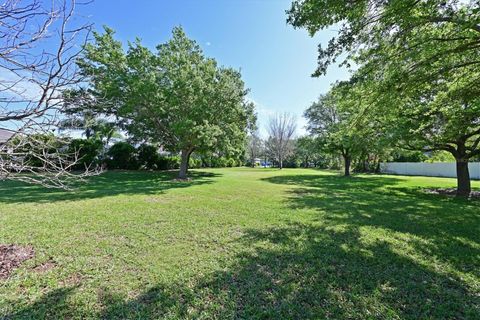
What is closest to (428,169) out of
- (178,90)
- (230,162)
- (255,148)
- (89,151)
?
(178,90)

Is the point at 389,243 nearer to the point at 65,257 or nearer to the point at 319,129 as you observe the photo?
the point at 65,257

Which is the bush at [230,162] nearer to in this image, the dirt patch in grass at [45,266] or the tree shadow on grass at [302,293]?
the tree shadow on grass at [302,293]

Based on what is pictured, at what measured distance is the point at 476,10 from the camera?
4.11m

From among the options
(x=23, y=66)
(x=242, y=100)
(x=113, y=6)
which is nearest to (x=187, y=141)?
(x=242, y=100)

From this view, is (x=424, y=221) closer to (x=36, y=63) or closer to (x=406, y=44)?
(x=406, y=44)

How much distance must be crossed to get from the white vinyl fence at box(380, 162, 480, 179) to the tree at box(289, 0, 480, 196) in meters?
16.2

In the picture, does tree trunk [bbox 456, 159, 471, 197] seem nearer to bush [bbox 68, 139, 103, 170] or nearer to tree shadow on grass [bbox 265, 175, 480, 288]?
tree shadow on grass [bbox 265, 175, 480, 288]

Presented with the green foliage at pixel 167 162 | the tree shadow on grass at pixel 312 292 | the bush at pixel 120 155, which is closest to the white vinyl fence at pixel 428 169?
the tree shadow on grass at pixel 312 292

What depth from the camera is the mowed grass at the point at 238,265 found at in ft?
7.80

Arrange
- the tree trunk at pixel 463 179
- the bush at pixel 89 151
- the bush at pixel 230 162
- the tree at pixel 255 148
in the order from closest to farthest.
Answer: the tree trunk at pixel 463 179 → the bush at pixel 89 151 → the bush at pixel 230 162 → the tree at pixel 255 148

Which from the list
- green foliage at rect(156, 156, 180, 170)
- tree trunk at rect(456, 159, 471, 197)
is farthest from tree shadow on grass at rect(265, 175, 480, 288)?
green foliage at rect(156, 156, 180, 170)

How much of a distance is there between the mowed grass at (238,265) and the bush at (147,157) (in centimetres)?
1545

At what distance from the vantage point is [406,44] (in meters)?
5.56

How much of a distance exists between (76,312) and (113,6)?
4500mm
